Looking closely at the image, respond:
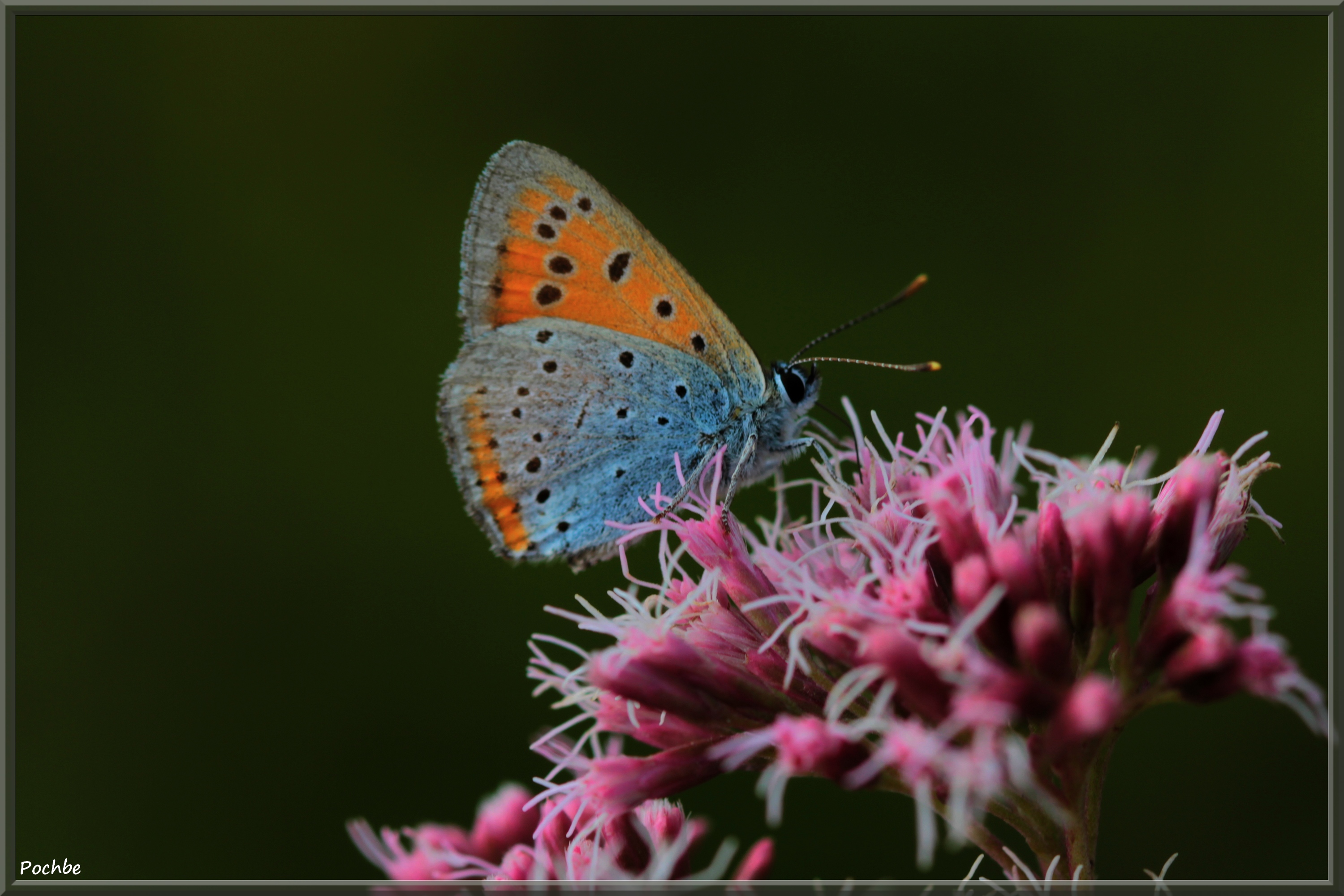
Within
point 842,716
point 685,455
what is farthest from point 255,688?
point 842,716

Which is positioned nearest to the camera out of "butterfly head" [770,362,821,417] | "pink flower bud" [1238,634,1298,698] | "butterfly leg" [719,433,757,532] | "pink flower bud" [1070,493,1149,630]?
"pink flower bud" [1238,634,1298,698]

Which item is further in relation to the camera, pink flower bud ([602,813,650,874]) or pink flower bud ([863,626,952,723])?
pink flower bud ([602,813,650,874])

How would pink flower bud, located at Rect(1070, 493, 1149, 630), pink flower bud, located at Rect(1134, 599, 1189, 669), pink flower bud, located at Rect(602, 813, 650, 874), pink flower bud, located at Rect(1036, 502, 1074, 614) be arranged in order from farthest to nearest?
pink flower bud, located at Rect(602, 813, 650, 874) < pink flower bud, located at Rect(1036, 502, 1074, 614) < pink flower bud, located at Rect(1070, 493, 1149, 630) < pink flower bud, located at Rect(1134, 599, 1189, 669)

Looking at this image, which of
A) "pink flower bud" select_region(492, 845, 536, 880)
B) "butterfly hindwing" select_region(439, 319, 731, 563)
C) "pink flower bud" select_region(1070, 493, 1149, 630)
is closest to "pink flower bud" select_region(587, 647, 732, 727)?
"pink flower bud" select_region(492, 845, 536, 880)

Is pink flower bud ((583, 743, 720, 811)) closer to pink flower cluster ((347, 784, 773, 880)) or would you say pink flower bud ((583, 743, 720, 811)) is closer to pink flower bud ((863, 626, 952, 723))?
pink flower cluster ((347, 784, 773, 880))

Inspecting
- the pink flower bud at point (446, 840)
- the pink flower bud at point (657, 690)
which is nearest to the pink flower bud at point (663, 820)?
the pink flower bud at point (657, 690)

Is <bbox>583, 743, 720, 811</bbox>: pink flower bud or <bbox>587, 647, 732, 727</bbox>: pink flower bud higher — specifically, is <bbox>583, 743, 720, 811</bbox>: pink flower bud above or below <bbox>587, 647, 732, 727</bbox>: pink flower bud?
below

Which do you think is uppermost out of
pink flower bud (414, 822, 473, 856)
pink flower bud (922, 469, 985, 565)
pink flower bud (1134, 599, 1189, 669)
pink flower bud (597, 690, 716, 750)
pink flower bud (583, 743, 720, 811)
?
pink flower bud (922, 469, 985, 565)

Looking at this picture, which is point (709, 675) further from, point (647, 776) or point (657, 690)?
point (647, 776)
